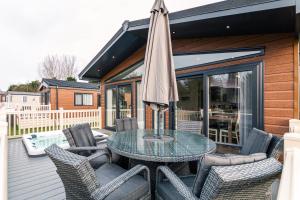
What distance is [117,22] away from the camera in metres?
11.7

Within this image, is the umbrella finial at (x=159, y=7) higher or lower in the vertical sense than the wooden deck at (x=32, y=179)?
higher

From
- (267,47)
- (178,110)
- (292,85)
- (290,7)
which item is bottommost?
(178,110)

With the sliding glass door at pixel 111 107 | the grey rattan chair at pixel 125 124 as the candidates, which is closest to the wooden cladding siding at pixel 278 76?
Answer: the grey rattan chair at pixel 125 124

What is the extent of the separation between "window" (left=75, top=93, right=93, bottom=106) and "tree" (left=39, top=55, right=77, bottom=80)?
1306 centimetres

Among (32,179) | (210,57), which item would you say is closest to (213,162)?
(32,179)

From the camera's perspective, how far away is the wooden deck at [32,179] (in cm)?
264

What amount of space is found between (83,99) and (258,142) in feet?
47.6

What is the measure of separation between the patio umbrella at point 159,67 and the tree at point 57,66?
2622cm

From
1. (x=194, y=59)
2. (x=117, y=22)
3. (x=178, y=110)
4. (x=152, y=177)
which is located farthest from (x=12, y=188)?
(x=117, y=22)

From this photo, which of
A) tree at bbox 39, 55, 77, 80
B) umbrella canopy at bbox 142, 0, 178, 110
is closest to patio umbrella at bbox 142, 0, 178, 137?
umbrella canopy at bbox 142, 0, 178, 110

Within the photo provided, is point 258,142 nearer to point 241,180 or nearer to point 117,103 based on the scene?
point 241,180

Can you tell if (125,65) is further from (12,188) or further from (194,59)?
(12,188)

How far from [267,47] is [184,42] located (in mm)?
2156

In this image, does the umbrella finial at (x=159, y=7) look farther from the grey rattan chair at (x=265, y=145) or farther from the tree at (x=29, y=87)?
the tree at (x=29, y=87)
